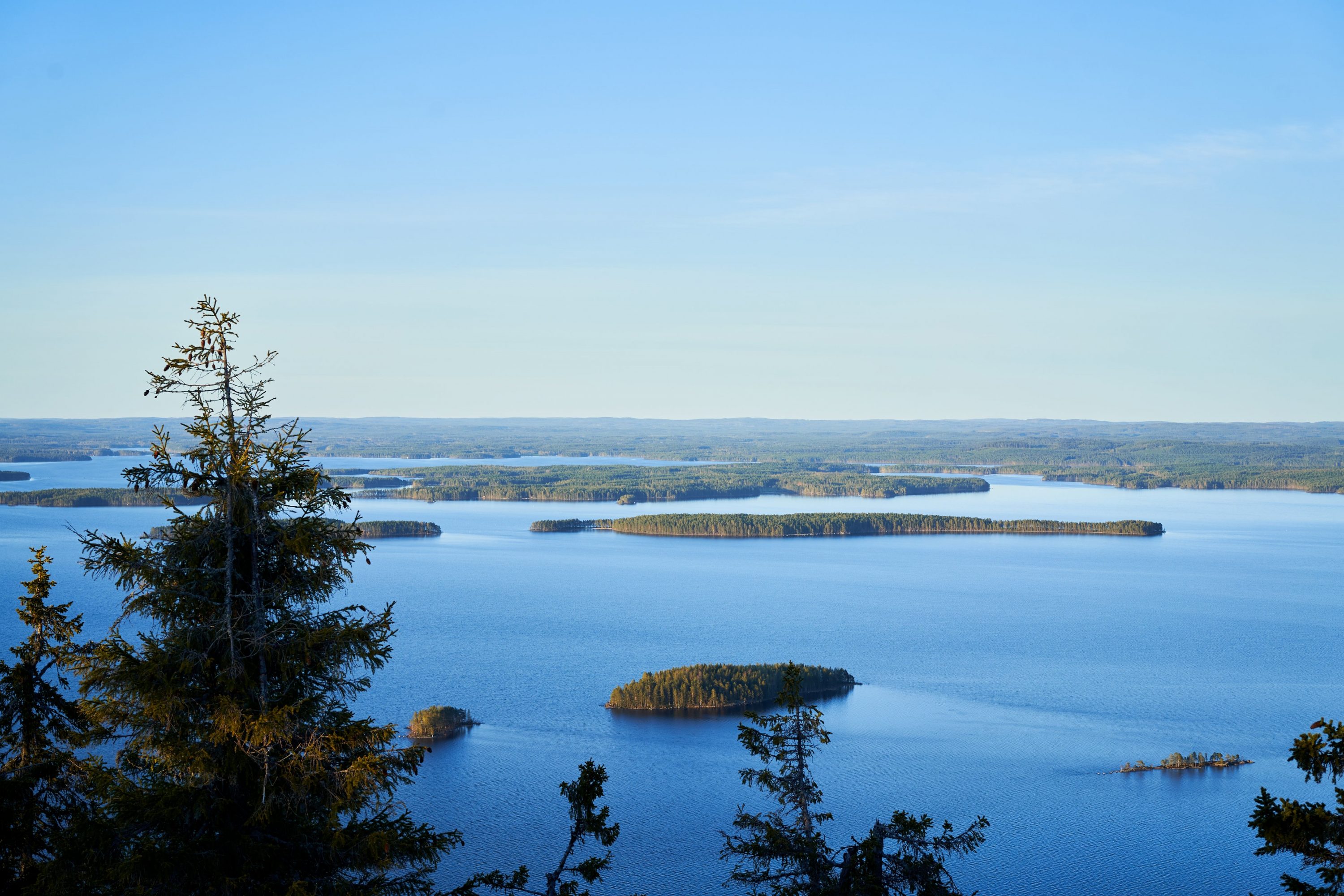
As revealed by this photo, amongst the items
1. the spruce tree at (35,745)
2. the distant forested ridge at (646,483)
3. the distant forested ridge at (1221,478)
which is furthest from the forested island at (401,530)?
the distant forested ridge at (1221,478)

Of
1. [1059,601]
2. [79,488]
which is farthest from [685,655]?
[79,488]

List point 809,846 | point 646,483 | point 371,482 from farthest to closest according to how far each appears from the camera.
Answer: point 646,483 < point 371,482 < point 809,846

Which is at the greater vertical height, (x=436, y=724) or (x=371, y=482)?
(x=371, y=482)

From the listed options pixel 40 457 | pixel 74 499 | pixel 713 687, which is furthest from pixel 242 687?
pixel 40 457

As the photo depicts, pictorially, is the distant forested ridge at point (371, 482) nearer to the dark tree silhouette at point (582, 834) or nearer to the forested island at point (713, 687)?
the forested island at point (713, 687)

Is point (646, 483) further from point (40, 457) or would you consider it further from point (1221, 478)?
point (40, 457)

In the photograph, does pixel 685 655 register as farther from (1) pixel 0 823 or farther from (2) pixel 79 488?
(2) pixel 79 488

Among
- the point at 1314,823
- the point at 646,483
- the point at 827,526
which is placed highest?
the point at 1314,823
